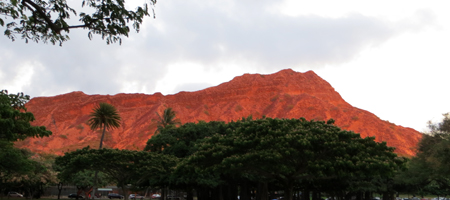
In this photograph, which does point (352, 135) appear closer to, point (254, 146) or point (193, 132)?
point (254, 146)

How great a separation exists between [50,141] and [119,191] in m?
33.5

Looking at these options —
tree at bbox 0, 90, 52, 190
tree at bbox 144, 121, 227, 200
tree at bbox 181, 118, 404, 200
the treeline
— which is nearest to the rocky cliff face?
tree at bbox 144, 121, 227, 200

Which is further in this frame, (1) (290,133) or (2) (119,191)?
(2) (119,191)

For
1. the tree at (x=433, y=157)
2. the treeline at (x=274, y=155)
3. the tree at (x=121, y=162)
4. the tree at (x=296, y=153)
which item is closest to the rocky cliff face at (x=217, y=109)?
the tree at (x=433, y=157)

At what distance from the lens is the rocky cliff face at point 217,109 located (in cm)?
10544

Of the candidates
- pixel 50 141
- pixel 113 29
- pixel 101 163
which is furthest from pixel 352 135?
pixel 50 141

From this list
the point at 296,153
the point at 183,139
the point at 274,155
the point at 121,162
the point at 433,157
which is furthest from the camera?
the point at 183,139

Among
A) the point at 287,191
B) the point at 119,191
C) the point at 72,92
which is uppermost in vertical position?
the point at 72,92

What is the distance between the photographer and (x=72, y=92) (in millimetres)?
141000

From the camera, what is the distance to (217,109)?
399 feet

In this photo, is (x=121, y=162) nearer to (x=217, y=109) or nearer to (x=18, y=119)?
(x=18, y=119)

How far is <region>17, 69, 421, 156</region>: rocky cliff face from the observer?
105438 millimetres

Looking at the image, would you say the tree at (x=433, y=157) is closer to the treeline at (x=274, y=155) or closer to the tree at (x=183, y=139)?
the treeline at (x=274, y=155)

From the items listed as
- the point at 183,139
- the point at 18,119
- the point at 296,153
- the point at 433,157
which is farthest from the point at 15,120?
the point at 183,139
